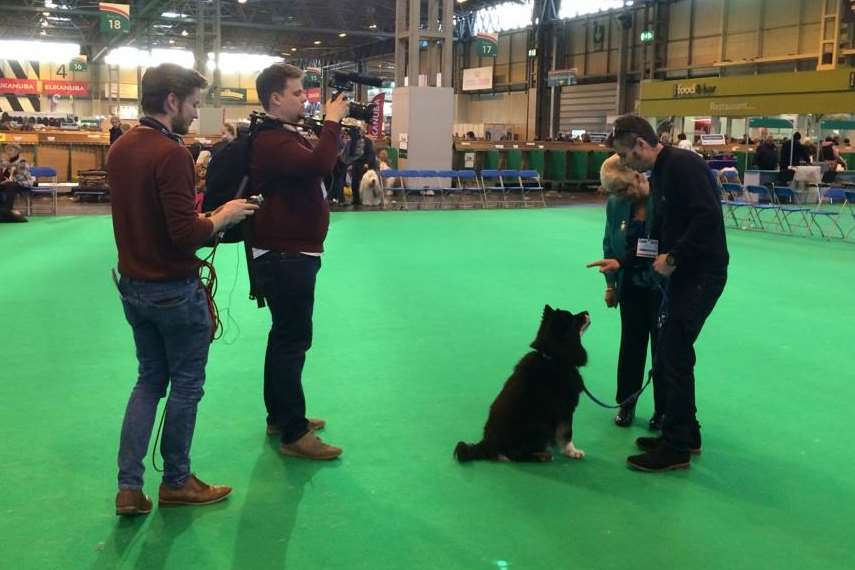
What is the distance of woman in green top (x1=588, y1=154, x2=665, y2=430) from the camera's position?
162 inches

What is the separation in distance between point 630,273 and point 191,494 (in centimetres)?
243

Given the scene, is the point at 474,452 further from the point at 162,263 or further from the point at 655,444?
the point at 162,263

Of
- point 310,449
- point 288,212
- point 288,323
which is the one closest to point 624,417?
point 310,449

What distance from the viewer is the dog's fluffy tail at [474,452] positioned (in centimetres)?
375

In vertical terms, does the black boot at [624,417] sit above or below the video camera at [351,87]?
below

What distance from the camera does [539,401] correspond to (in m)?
3.67

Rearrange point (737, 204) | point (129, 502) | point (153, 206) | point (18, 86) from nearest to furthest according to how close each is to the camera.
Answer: point (153, 206)
point (129, 502)
point (737, 204)
point (18, 86)

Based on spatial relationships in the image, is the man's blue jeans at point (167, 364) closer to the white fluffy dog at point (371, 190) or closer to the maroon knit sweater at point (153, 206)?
the maroon knit sweater at point (153, 206)

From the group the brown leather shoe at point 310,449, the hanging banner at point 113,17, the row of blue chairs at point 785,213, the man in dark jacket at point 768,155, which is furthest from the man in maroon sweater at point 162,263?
the hanging banner at point 113,17

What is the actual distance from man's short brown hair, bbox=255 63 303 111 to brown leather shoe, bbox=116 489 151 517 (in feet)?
5.60

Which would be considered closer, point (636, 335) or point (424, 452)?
point (424, 452)

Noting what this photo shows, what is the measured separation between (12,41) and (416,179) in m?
38.5

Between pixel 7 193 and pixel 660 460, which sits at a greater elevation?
pixel 7 193

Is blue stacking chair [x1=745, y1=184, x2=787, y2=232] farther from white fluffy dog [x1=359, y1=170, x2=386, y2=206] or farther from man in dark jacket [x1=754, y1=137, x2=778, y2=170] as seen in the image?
white fluffy dog [x1=359, y1=170, x2=386, y2=206]
